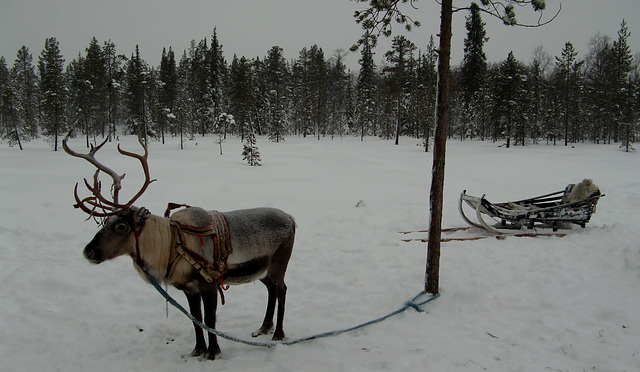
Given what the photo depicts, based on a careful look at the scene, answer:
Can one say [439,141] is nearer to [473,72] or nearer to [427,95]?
[427,95]

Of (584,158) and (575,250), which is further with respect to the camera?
(584,158)

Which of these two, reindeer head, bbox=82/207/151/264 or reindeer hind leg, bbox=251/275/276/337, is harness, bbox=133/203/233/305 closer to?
reindeer head, bbox=82/207/151/264

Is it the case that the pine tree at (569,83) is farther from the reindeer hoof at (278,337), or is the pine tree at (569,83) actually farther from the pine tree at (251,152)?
the reindeer hoof at (278,337)

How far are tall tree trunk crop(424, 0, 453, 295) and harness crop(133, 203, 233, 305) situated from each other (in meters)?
3.55

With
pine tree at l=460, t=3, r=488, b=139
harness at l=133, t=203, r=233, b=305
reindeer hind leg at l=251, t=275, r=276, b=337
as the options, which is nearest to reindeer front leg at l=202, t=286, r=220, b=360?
harness at l=133, t=203, r=233, b=305

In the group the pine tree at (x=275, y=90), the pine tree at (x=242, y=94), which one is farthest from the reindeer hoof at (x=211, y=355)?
the pine tree at (x=242, y=94)

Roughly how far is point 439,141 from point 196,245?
13.4ft

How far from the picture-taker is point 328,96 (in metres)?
58.7

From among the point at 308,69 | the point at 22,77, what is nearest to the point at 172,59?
the point at 308,69

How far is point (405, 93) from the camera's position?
50.9 meters

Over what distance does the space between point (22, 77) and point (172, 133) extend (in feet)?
97.4

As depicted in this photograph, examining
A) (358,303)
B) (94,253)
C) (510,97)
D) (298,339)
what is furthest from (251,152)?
(510,97)

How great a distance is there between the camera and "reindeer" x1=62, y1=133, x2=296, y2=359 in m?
3.59

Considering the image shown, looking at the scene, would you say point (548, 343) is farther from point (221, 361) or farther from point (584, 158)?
point (584, 158)
